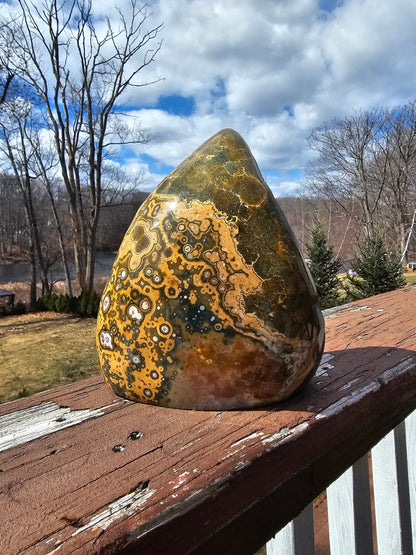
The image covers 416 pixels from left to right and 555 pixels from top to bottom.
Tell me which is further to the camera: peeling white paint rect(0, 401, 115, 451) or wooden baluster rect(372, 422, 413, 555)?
wooden baluster rect(372, 422, 413, 555)

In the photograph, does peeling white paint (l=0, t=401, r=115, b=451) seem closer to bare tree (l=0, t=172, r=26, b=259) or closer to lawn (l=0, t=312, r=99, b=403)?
lawn (l=0, t=312, r=99, b=403)

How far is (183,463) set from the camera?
1.73ft

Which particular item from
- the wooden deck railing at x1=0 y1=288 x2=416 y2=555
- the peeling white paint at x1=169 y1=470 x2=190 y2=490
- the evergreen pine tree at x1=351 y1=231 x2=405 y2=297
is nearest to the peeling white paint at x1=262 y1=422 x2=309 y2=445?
the wooden deck railing at x1=0 y1=288 x2=416 y2=555

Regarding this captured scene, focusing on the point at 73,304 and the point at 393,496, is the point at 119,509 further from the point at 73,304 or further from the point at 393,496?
the point at 73,304

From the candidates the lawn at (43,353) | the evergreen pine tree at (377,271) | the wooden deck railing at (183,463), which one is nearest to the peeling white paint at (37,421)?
the wooden deck railing at (183,463)

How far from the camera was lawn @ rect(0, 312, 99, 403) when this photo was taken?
6.75 m

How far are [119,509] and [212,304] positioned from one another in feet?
1.09

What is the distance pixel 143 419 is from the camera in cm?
66

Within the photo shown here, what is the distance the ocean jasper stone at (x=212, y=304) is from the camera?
26.4 inches

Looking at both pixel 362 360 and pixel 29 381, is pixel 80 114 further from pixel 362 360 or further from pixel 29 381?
pixel 362 360

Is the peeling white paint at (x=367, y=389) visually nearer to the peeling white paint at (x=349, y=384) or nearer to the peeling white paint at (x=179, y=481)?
the peeling white paint at (x=349, y=384)

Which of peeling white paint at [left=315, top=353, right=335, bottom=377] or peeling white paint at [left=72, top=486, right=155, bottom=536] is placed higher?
peeling white paint at [left=315, top=353, right=335, bottom=377]

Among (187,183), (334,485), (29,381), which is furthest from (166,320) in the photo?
(29,381)

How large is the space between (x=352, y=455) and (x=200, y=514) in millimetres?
344
